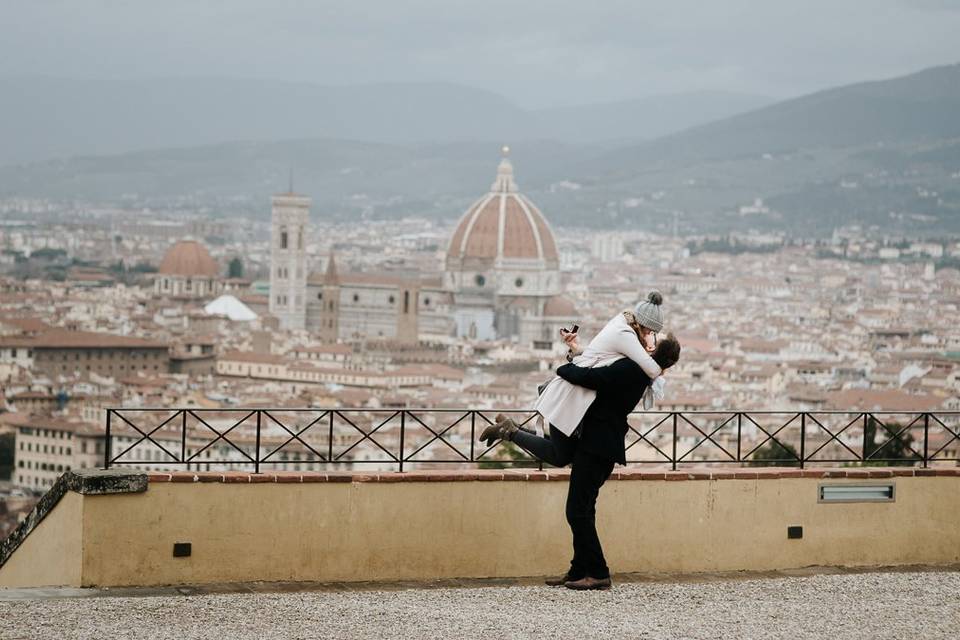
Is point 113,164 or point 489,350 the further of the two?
point 113,164

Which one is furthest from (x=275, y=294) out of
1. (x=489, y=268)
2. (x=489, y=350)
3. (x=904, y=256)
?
(x=904, y=256)

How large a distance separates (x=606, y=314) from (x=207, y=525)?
73.1m

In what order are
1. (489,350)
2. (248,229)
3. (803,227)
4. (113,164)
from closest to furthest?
(489,350) < (803,227) < (248,229) < (113,164)

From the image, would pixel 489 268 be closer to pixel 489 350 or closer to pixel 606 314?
pixel 606 314

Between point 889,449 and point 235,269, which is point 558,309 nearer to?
point 235,269

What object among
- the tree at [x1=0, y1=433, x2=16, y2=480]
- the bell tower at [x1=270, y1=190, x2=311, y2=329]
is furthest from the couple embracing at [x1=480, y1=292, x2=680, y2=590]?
the bell tower at [x1=270, y1=190, x2=311, y2=329]

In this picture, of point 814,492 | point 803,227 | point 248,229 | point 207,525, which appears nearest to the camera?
point 207,525

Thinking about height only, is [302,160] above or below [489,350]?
above

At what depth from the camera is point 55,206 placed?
6299 inches

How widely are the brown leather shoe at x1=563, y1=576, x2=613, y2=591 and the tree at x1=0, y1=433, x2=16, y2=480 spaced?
3409 centimetres

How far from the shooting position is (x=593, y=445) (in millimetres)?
4766

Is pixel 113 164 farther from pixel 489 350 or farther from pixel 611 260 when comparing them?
pixel 489 350

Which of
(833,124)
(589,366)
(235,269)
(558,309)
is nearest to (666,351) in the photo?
(589,366)

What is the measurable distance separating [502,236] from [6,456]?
4040cm
